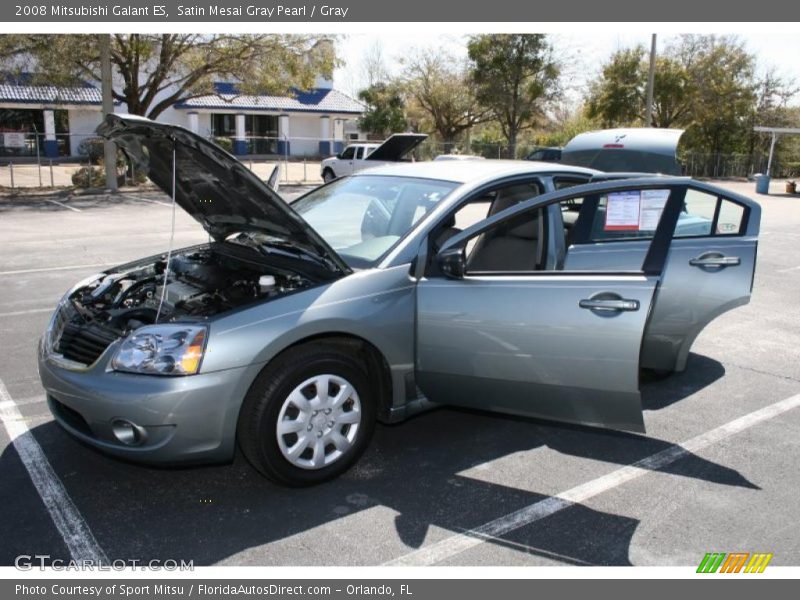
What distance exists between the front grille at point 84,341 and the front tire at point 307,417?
79 cm

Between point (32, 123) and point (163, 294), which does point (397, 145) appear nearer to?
point (163, 294)

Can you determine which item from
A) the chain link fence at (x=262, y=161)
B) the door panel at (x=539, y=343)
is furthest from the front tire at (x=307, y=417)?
the chain link fence at (x=262, y=161)

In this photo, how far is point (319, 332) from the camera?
349 centimetres

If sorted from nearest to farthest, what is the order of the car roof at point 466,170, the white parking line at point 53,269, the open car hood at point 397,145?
the car roof at point 466,170 < the open car hood at point 397,145 < the white parking line at point 53,269

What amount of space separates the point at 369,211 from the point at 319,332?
139 cm

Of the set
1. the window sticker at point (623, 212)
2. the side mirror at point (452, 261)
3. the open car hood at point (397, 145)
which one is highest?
the open car hood at point (397, 145)

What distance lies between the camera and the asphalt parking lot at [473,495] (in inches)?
123

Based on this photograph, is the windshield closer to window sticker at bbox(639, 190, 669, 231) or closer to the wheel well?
the wheel well

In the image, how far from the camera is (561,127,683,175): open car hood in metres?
8.08

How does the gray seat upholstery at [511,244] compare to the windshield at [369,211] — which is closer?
the windshield at [369,211]

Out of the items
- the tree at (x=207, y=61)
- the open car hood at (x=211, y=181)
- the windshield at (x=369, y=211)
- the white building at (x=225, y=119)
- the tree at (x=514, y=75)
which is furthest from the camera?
the tree at (x=514, y=75)

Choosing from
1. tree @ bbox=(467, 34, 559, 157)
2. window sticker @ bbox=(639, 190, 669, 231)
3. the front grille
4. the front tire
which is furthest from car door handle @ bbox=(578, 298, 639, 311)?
tree @ bbox=(467, 34, 559, 157)

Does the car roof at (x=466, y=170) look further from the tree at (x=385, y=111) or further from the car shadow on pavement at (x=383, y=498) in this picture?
the tree at (x=385, y=111)
